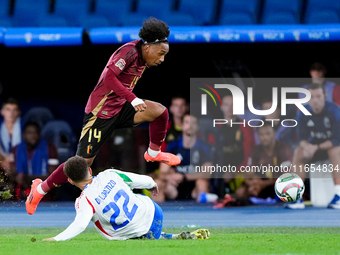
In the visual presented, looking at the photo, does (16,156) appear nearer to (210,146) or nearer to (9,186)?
(9,186)

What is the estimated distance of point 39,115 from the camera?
37.6ft

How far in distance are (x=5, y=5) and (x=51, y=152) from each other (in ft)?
10.3

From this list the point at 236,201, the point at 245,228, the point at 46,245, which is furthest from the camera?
the point at 236,201

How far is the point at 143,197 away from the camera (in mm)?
5500

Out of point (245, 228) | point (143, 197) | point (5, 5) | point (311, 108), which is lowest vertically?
point (245, 228)

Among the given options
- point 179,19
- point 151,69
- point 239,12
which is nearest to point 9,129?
point 151,69

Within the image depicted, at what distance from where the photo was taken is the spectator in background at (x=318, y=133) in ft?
33.9

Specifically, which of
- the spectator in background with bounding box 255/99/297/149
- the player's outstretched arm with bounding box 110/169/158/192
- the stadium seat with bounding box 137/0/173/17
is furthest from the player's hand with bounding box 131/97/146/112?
the stadium seat with bounding box 137/0/173/17

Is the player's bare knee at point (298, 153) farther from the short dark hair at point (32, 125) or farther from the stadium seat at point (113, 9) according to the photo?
the short dark hair at point (32, 125)

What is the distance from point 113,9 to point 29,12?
166cm

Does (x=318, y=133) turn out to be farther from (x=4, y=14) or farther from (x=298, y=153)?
(x=4, y=14)

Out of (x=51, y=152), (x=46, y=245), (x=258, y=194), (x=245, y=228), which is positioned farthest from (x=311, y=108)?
(x=46, y=245)

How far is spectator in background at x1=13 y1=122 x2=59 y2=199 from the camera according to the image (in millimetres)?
11047

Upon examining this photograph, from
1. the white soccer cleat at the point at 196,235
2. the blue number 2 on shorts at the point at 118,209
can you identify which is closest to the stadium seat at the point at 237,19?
the white soccer cleat at the point at 196,235
